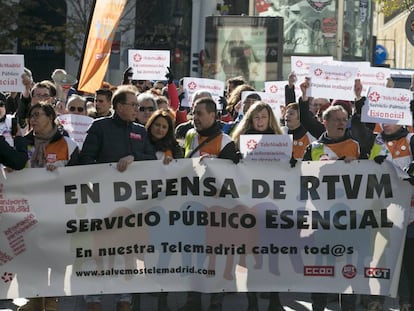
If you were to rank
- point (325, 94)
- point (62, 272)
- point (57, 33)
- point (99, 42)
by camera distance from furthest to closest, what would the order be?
point (57, 33), point (99, 42), point (325, 94), point (62, 272)

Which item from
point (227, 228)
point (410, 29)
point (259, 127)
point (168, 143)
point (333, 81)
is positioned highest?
point (410, 29)

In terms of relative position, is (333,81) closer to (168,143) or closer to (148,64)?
(168,143)

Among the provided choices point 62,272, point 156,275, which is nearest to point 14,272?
point 62,272

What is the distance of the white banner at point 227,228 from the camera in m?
8.67

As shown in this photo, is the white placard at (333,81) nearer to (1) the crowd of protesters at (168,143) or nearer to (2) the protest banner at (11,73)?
(1) the crowd of protesters at (168,143)

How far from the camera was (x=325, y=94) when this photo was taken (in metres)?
10.8

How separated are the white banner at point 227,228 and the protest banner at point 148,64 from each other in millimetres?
5647

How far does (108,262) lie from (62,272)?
0.36m

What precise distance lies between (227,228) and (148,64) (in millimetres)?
5921

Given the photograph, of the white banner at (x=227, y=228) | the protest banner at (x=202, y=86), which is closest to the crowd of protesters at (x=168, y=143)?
the white banner at (x=227, y=228)

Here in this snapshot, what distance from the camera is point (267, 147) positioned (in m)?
8.86

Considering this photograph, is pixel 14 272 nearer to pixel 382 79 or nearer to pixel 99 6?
pixel 382 79

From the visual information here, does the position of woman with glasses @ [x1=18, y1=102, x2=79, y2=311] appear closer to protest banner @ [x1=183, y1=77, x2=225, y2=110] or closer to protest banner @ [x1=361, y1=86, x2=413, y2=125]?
protest banner @ [x1=361, y1=86, x2=413, y2=125]

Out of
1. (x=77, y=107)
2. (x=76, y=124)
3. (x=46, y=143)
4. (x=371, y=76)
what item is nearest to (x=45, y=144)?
(x=46, y=143)
